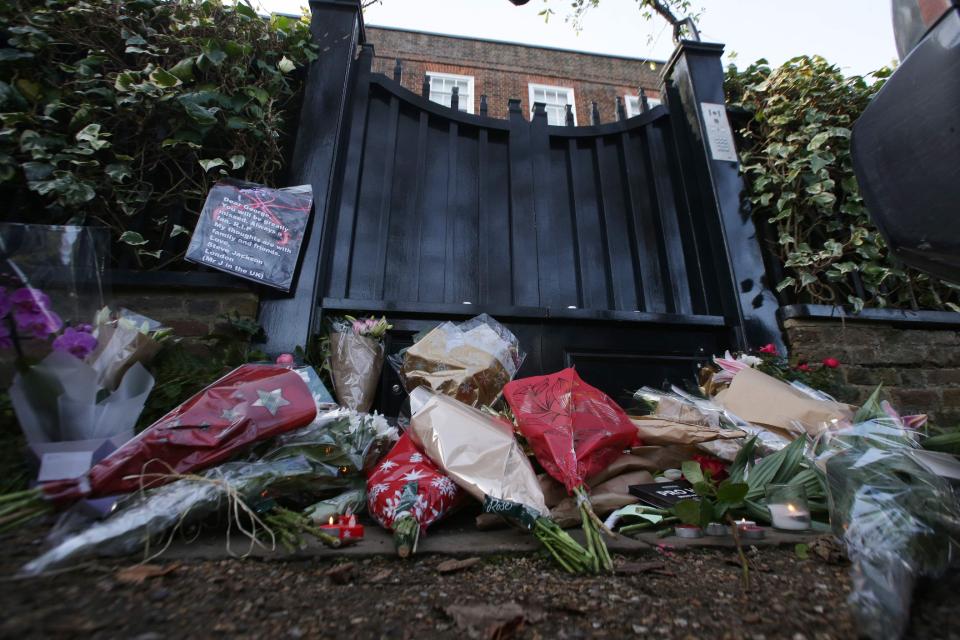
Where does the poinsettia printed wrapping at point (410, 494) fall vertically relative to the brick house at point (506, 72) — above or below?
below

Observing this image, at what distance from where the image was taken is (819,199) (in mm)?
2959

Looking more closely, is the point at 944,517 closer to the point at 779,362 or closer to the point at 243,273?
the point at 779,362

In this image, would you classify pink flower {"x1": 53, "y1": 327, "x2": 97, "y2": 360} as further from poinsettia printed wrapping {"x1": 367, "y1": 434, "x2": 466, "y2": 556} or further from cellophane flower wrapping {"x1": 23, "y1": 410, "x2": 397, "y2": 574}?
poinsettia printed wrapping {"x1": 367, "y1": 434, "x2": 466, "y2": 556}

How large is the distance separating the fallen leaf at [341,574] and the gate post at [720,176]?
2810mm

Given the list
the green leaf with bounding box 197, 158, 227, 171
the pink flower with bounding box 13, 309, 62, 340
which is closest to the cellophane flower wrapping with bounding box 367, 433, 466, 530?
the pink flower with bounding box 13, 309, 62, 340

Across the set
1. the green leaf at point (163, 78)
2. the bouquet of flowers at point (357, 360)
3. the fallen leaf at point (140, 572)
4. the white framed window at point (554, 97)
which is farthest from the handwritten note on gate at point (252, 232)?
the white framed window at point (554, 97)

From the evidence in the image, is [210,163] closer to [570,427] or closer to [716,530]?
[570,427]

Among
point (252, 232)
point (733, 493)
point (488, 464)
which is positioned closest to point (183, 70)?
point (252, 232)

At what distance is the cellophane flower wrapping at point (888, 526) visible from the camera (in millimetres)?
807

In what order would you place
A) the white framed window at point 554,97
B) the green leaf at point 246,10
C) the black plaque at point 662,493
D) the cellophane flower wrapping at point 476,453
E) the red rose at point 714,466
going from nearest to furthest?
the cellophane flower wrapping at point 476,453
the black plaque at point 662,493
the red rose at point 714,466
the green leaf at point 246,10
the white framed window at point 554,97

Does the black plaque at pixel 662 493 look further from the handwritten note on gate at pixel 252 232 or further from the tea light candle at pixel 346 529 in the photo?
the handwritten note on gate at pixel 252 232

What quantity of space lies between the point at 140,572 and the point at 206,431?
485 millimetres

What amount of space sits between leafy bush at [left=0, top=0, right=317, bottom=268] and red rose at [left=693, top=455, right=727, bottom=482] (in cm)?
291

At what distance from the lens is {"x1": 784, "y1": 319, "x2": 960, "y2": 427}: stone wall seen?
2.82 m
